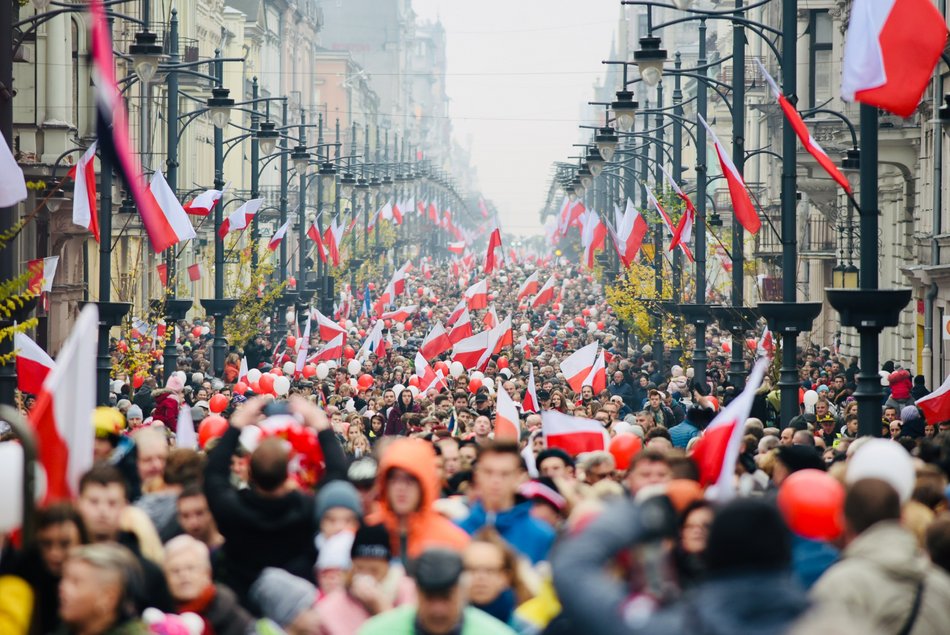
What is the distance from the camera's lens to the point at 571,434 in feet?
45.6

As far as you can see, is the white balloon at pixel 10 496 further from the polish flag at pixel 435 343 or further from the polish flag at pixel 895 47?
the polish flag at pixel 435 343

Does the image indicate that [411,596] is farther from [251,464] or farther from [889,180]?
[889,180]

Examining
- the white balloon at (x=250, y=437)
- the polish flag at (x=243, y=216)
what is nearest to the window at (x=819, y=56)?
the polish flag at (x=243, y=216)

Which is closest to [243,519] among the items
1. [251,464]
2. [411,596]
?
[251,464]

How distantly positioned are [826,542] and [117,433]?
4.63 metres

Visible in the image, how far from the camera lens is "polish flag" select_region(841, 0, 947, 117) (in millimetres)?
14359

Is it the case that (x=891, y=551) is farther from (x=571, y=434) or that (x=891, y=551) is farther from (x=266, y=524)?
(x=571, y=434)

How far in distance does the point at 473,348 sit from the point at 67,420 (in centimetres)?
2044

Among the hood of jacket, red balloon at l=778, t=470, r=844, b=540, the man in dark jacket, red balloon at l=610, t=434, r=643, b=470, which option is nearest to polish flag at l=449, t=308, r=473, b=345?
red balloon at l=610, t=434, r=643, b=470

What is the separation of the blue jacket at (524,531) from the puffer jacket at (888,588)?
6.97 ft

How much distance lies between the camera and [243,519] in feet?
28.8

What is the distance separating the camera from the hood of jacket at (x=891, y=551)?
675 centimetres

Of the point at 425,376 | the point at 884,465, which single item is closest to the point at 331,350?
the point at 425,376

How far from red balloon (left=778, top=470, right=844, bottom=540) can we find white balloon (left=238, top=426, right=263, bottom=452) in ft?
11.7
